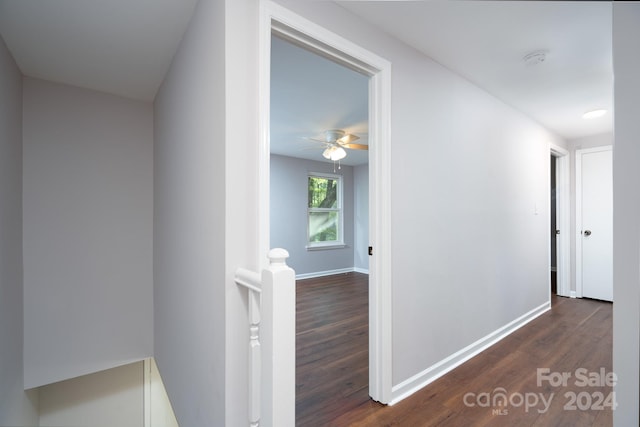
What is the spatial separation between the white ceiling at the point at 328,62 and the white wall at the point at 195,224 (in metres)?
0.27

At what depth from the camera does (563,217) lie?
3.58 m

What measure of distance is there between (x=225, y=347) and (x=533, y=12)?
1.37m

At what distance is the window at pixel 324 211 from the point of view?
584 centimetres

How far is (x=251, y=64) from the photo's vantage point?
4.13 ft

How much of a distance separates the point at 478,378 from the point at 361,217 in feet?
14.3

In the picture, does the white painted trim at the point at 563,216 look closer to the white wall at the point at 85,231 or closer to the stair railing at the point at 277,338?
the stair railing at the point at 277,338

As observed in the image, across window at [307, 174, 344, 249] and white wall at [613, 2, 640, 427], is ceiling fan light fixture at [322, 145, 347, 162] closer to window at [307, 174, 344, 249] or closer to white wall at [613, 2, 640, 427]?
window at [307, 174, 344, 249]

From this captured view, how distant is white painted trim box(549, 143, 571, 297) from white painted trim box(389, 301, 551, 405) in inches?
44.8

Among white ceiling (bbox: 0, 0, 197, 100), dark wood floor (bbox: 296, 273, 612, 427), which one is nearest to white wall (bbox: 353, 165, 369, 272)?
dark wood floor (bbox: 296, 273, 612, 427)

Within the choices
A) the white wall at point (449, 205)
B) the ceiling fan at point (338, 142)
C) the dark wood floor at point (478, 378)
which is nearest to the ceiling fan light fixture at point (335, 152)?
the ceiling fan at point (338, 142)

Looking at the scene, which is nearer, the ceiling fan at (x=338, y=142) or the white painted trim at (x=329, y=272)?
the ceiling fan at (x=338, y=142)

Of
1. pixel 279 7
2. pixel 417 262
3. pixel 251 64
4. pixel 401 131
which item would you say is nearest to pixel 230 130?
pixel 251 64

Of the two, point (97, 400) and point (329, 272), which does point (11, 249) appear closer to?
point (97, 400)

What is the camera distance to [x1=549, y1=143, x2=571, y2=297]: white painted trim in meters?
3.49
